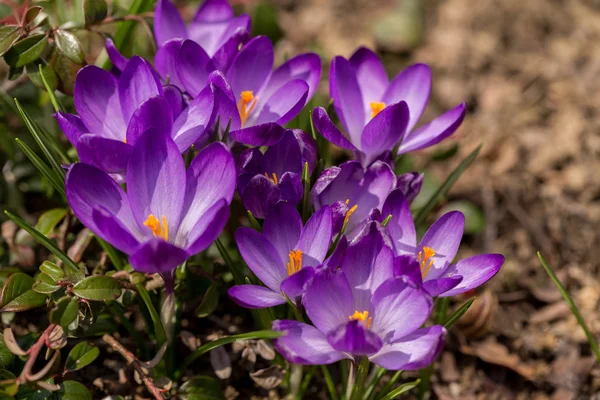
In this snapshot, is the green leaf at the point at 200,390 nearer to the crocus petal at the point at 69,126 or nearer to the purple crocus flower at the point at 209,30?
the crocus petal at the point at 69,126

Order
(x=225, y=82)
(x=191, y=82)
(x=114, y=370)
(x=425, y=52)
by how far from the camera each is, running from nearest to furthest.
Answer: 1. (x=225, y=82)
2. (x=191, y=82)
3. (x=114, y=370)
4. (x=425, y=52)

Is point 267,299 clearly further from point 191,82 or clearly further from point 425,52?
point 425,52

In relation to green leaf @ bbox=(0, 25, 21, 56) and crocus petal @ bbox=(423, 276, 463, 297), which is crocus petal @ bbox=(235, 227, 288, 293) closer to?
crocus petal @ bbox=(423, 276, 463, 297)

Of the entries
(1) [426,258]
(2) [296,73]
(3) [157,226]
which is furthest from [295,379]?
(2) [296,73]

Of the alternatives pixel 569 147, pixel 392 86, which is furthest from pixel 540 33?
pixel 392 86

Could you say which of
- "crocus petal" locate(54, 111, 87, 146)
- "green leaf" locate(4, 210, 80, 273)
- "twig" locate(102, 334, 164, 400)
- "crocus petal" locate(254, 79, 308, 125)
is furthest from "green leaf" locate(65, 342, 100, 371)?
"crocus petal" locate(254, 79, 308, 125)

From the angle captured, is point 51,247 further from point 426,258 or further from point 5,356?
point 426,258

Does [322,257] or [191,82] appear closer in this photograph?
[322,257]
